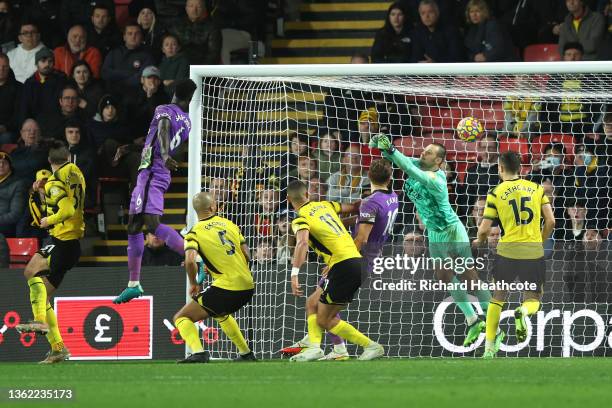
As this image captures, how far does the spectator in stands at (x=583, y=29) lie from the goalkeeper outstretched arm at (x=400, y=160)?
4.22 metres

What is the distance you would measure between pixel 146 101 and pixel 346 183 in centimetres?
366

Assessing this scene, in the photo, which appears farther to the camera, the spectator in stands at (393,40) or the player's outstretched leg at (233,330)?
the spectator in stands at (393,40)

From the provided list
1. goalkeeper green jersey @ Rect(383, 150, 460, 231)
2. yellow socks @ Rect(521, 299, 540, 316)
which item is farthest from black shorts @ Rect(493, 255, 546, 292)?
goalkeeper green jersey @ Rect(383, 150, 460, 231)

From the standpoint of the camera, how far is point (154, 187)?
40.5 feet

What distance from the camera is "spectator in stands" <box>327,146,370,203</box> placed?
14.4 m

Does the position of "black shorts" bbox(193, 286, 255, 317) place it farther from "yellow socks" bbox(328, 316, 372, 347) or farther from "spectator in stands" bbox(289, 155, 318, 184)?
"spectator in stands" bbox(289, 155, 318, 184)

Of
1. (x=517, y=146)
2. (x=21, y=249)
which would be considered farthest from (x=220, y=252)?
(x=21, y=249)

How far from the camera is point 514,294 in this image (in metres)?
12.7

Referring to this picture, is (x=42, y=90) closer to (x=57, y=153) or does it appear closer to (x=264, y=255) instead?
(x=264, y=255)

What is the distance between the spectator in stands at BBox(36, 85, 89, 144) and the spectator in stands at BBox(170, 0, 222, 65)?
1.64m

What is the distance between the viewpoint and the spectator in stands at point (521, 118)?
14.5 metres

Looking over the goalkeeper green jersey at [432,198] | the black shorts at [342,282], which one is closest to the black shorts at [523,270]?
the goalkeeper green jersey at [432,198]

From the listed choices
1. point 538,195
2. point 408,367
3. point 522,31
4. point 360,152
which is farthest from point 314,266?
point 522,31

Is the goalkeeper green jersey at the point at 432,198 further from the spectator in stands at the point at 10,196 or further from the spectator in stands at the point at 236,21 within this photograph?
the spectator in stands at the point at 236,21
